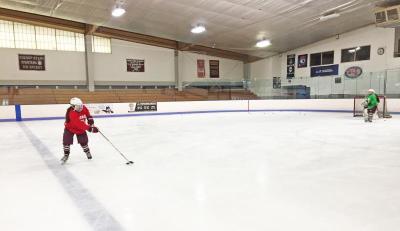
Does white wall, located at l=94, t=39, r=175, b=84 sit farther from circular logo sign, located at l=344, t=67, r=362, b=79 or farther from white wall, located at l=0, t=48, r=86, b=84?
circular logo sign, located at l=344, t=67, r=362, b=79

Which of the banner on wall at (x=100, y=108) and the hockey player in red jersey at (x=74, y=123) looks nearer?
the hockey player in red jersey at (x=74, y=123)

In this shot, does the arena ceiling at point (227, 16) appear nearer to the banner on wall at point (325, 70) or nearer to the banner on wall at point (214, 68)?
the banner on wall at point (325, 70)

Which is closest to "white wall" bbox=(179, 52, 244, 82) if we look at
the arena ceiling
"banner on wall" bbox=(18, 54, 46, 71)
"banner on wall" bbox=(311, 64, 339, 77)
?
the arena ceiling

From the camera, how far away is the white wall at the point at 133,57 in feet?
56.9

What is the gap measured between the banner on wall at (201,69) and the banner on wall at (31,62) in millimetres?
10133

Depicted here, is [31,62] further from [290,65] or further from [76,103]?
[290,65]

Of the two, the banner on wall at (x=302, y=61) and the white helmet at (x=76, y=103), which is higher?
the banner on wall at (x=302, y=61)

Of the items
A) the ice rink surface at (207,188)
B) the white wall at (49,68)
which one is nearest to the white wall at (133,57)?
the white wall at (49,68)

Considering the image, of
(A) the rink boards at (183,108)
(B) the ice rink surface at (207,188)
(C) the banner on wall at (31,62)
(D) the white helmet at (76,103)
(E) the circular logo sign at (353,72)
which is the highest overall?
(C) the banner on wall at (31,62)

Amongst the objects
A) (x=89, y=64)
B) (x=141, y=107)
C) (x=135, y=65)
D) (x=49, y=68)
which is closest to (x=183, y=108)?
(x=141, y=107)

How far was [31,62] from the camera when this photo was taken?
50.2ft

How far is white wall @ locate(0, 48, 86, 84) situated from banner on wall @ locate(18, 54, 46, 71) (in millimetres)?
166

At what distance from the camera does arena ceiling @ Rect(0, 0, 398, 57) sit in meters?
10.9

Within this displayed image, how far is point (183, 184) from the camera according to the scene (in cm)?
307
